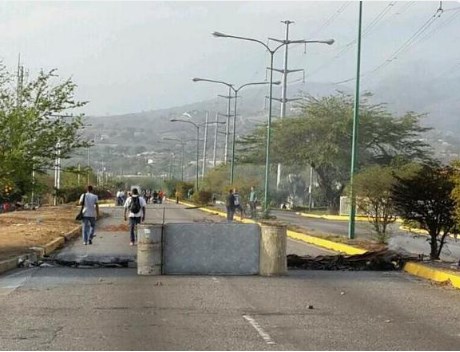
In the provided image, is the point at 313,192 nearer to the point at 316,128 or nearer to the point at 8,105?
the point at 316,128

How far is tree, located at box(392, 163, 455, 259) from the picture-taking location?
21000mm

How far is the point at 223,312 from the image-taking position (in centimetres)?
1253

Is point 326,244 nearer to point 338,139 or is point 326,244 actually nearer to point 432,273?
point 432,273

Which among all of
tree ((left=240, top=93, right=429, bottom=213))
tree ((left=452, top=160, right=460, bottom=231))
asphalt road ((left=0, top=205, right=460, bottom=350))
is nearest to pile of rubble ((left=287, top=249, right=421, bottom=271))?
asphalt road ((left=0, top=205, right=460, bottom=350))

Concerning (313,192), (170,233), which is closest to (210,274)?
(170,233)

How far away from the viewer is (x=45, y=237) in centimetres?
2738

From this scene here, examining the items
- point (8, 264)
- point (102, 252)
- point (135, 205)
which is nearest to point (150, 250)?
point (8, 264)

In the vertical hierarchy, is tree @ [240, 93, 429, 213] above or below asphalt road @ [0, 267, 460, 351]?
above

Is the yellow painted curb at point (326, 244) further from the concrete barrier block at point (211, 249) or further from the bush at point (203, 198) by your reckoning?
the bush at point (203, 198)

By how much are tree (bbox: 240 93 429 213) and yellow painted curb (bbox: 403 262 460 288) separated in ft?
158

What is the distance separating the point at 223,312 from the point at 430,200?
33.1 feet

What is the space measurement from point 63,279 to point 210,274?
2932 mm

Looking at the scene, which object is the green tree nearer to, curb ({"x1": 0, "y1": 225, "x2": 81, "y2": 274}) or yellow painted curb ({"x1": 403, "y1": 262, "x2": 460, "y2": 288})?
yellow painted curb ({"x1": 403, "y1": 262, "x2": 460, "y2": 288})

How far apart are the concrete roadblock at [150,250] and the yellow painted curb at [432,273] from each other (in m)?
5.47
